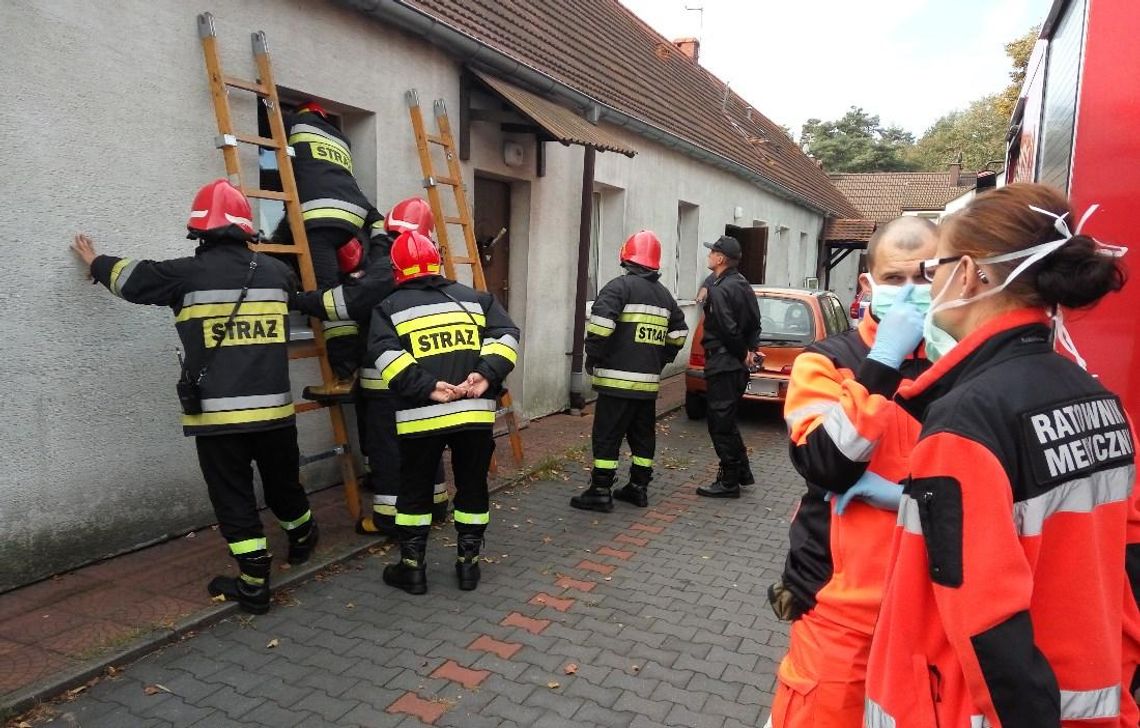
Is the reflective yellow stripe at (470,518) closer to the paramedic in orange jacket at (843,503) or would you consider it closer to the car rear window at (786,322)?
the paramedic in orange jacket at (843,503)

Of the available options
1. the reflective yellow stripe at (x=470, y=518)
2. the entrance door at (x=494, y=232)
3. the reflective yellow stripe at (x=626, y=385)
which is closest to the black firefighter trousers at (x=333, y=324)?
the reflective yellow stripe at (x=470, y=518)

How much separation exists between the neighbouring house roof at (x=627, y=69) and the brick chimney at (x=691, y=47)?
1.52 ft

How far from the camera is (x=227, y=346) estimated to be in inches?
154

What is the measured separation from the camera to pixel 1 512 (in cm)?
386

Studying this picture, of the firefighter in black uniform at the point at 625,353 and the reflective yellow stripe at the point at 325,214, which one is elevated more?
the reflective yellow stripe at the point at 325,214

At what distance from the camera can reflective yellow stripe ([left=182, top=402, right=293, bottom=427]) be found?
386 cm

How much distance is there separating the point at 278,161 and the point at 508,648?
3.28 meters

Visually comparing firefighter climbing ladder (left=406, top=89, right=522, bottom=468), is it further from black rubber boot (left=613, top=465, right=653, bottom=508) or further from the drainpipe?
the drainpipe

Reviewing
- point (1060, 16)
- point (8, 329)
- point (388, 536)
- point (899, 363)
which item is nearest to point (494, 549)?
point (388, 536)

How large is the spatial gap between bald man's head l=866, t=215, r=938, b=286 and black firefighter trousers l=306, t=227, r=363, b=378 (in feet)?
12.2

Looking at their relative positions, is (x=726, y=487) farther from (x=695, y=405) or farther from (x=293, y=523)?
(x=293, y=523)

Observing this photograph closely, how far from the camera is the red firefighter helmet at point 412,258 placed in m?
4.23

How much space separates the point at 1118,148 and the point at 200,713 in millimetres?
4416

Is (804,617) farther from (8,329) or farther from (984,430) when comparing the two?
(8,329)
